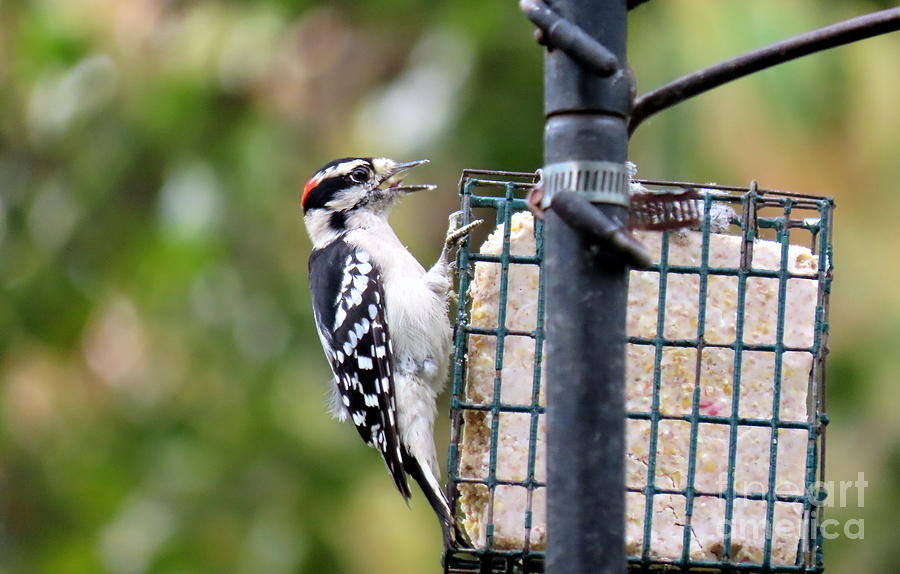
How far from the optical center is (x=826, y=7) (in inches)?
222

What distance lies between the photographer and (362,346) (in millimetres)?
4312

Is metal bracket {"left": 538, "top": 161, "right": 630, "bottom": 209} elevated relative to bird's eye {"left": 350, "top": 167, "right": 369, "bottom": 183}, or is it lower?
lower

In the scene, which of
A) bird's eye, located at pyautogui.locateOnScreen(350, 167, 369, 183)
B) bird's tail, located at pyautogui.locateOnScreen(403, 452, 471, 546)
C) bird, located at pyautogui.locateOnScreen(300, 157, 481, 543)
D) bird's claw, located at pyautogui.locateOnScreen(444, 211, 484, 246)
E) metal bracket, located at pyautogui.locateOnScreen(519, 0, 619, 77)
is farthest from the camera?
bird's eye, located at pyautogui.locateOnScreen(350, 167, 369, 183)

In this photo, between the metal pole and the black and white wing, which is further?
the black and white wing

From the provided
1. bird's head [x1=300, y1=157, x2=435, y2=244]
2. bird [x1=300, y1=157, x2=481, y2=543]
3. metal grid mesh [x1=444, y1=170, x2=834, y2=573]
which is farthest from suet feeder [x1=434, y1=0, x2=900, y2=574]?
bird's head [x1=300, y1=157, x2=435, y2=244]

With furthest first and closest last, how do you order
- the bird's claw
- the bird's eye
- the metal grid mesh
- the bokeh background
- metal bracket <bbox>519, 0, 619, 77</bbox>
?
the bokeh background, the bird's eye, the bird's claw, the metal grid mesh, metal bracket <bbox>519, 0, 619, 77</bbox>

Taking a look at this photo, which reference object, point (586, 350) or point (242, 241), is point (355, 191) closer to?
point (242, 241)

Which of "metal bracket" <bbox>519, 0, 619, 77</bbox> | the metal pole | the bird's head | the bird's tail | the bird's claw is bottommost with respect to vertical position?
the bird's tail

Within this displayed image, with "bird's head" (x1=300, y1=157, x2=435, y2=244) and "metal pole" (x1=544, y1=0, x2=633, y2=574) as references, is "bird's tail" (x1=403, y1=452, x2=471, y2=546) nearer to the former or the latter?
"bird's head" (x1=300, y1=157, x2=435, y2=244)

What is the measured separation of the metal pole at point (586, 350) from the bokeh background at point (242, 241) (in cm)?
322

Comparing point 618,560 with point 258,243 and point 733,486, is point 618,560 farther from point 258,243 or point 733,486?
point 258,243

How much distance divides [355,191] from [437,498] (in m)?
1.33

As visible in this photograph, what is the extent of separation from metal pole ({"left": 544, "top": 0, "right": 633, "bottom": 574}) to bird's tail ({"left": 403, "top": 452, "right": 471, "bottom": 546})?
1.63m

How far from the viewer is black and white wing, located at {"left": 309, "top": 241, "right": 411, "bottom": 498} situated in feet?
13.9
